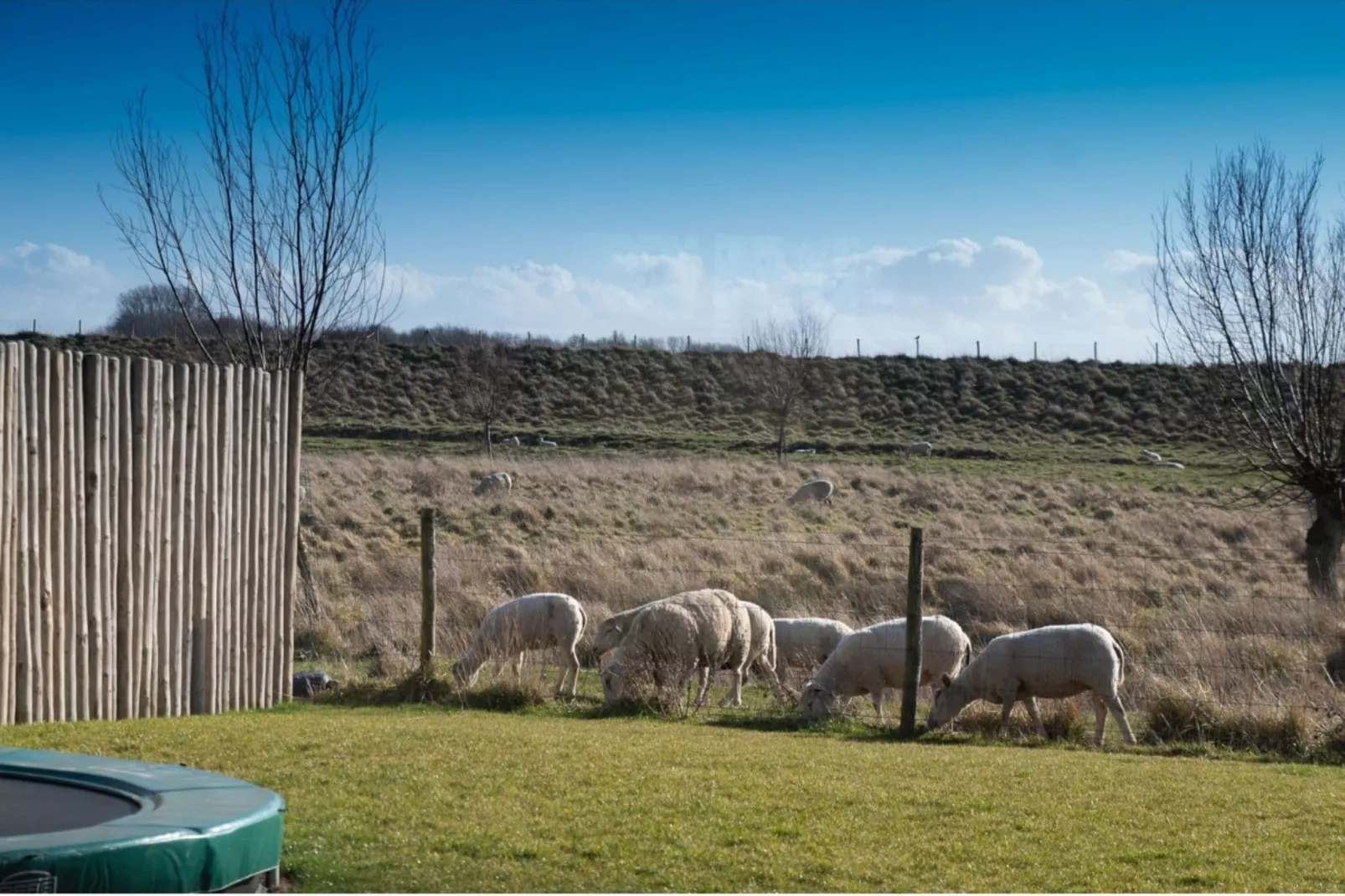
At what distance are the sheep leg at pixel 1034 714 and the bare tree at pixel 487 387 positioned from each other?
1399 inches

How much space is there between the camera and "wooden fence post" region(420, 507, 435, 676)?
13336 millimetres

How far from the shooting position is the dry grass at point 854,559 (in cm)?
1560

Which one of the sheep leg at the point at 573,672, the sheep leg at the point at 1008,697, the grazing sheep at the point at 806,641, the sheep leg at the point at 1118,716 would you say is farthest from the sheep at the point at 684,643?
the sheep leg at the point at 1118,716

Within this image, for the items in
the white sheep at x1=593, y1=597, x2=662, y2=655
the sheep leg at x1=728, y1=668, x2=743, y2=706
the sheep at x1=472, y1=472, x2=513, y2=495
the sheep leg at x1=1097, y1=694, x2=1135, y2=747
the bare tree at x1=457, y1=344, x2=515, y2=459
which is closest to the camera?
the sheep leg at x1=1097, y1=694, x2=1135, y2=747

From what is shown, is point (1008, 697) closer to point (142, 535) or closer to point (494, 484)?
point (142, 535)

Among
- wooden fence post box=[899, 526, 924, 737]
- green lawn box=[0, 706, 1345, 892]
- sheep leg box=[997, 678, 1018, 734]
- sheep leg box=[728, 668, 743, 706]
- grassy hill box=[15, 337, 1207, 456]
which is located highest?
grassy hill box=[15, 337, 1207, 456]

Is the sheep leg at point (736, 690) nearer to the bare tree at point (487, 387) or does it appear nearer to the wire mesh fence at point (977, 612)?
the wire mesh fence at point (977, 612)

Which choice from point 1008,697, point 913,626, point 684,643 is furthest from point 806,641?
point 1008,697

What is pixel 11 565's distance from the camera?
9.59 m

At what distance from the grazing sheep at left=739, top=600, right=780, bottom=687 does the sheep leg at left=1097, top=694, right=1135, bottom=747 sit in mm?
3387

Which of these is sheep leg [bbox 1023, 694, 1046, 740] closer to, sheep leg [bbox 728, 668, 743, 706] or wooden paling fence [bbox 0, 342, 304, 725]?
sheep leg [bbox 728, 668, 743, 706]

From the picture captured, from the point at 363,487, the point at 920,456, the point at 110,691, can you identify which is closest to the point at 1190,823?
the point at 110,691

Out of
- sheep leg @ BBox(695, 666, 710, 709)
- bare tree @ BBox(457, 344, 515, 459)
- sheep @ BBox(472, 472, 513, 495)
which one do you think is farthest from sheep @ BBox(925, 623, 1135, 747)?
bare tree @ BBox(457, 344, 515, 459)

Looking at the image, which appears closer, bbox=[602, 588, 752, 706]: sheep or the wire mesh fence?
the wire mesh fence
